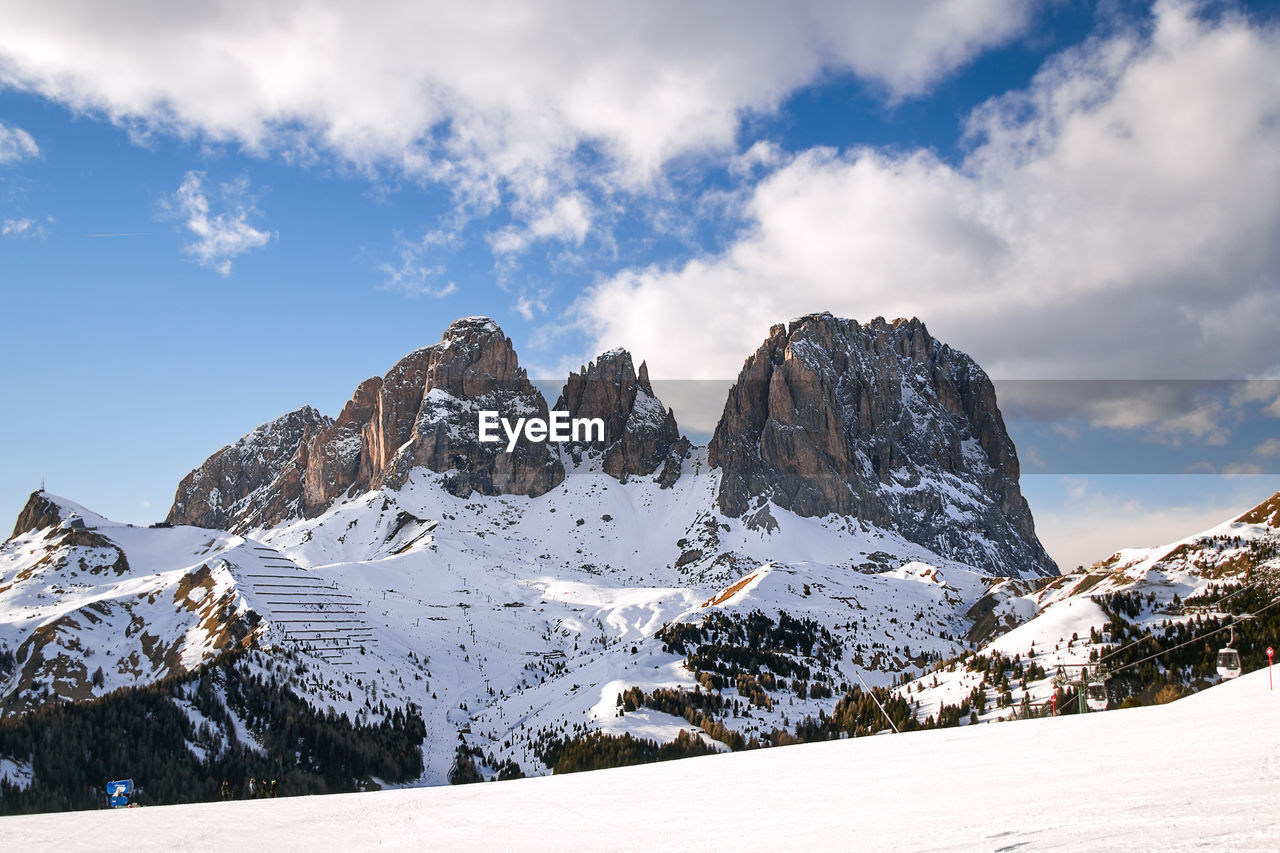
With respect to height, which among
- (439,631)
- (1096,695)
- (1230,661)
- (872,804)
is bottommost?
(1096,695)

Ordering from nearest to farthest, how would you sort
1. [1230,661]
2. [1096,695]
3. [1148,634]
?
[1230,661]
[1096,695]
[1148,634]

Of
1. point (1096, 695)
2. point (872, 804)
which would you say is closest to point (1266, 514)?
point (1096, 695)

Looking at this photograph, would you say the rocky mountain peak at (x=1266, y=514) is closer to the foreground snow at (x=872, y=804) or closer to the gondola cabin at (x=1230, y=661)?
the gondola cabin at (x=1230, y=661)

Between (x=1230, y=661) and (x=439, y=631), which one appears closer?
(x=1230, y=661)

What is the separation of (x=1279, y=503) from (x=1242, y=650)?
129 feet

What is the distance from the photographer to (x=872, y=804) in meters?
13.5

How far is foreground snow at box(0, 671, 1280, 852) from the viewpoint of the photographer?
10.1 metres

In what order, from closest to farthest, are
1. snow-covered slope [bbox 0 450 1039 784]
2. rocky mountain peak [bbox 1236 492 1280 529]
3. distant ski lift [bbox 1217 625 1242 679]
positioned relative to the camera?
distant ski lift [bbox 1217 625 1242 679] < rocky mountain peak [bbox 1236 492 1280 529] < snow-covered slope [bbox 0 450 1039 784]

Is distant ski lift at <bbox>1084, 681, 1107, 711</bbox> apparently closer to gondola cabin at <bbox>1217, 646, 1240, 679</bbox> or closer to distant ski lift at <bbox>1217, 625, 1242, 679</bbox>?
distant ski lift at <bbox>1217, 625, 1242, 679</bbox>

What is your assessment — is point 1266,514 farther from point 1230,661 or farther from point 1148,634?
point 1230,661

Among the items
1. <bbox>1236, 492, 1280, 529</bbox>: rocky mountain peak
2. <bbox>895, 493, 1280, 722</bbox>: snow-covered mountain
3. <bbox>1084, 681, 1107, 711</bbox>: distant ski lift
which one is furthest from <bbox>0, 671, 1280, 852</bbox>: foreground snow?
<bbox>1236, 492, 1280, 529</bbox>: rocky mountain peak

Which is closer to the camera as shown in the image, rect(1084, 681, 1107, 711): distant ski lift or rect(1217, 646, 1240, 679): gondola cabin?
rect(1217, 646, 1240, 679): gondola cabin

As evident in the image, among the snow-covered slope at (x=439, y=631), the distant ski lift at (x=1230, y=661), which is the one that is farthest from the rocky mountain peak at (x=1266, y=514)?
the distant ski lift at (x=1230, y=661)

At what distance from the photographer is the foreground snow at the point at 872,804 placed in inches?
398
